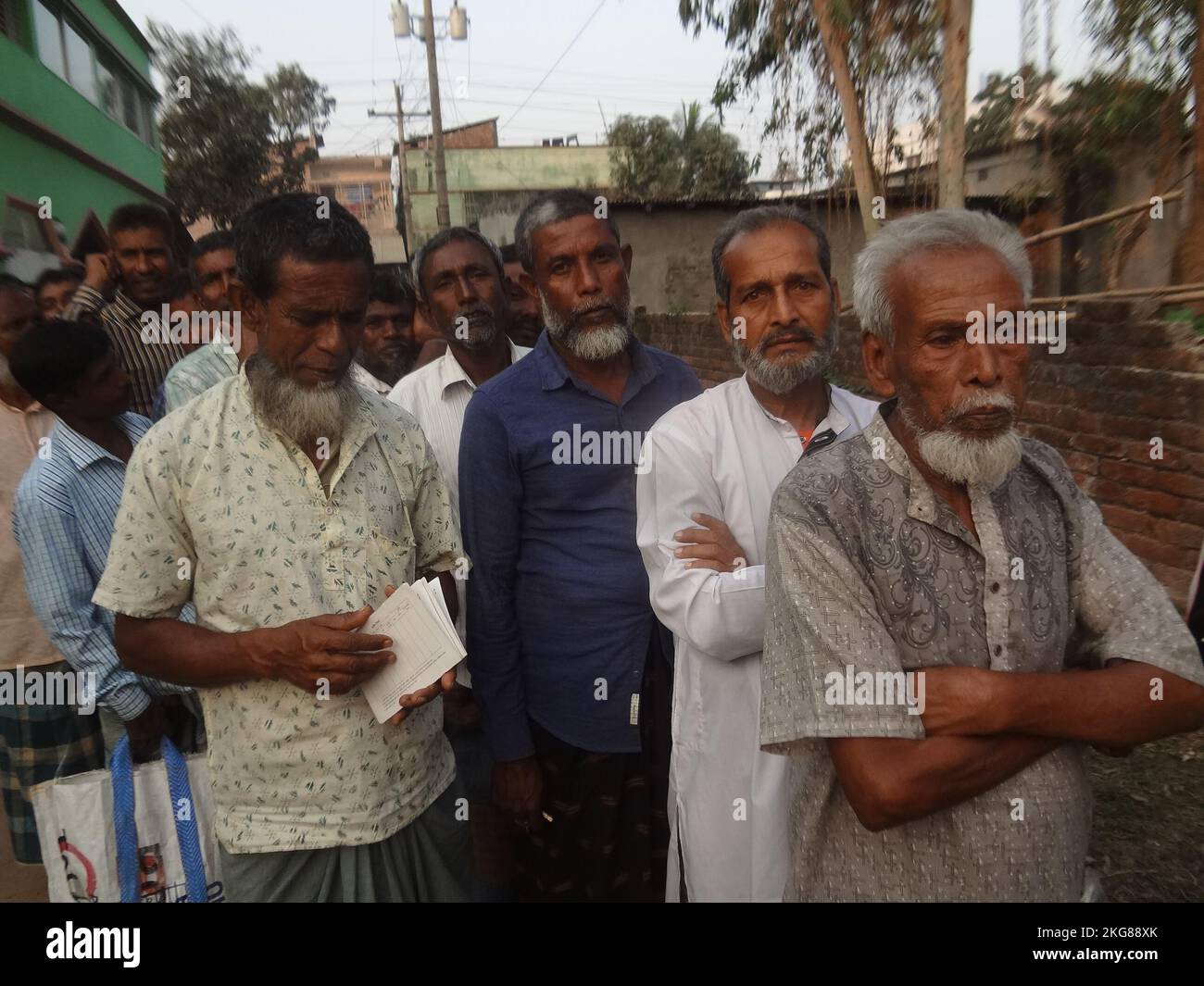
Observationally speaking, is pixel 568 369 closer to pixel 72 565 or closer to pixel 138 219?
pixel 72 565

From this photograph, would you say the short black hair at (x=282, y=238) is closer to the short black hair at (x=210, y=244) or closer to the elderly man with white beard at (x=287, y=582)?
the elderly man with white beard at (x=287, y=582)

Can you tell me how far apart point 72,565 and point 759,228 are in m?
2.15

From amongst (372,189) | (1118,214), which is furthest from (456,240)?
(372,189)

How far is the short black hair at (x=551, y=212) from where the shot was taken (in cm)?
265

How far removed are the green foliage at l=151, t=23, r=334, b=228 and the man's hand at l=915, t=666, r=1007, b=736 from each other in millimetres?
8866

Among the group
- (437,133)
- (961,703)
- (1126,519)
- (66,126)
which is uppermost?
(437,133)

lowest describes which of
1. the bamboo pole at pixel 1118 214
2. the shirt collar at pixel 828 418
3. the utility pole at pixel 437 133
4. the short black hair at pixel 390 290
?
the shirt collar at pixel 828 418

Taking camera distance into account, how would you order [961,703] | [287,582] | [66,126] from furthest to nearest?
[66,126]
[287,582]
[961,703]

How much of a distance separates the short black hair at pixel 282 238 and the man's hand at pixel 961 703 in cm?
156

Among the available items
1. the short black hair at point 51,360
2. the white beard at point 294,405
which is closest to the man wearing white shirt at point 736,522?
the white beard at point 294,405

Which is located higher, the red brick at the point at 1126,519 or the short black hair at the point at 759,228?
the short black hair at the point at 759,228

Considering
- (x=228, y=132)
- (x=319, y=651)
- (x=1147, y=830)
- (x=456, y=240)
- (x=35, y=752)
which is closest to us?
(x=319, y=651)

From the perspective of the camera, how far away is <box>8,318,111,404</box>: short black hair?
269 centimetres

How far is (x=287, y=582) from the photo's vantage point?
1930 millimetres
